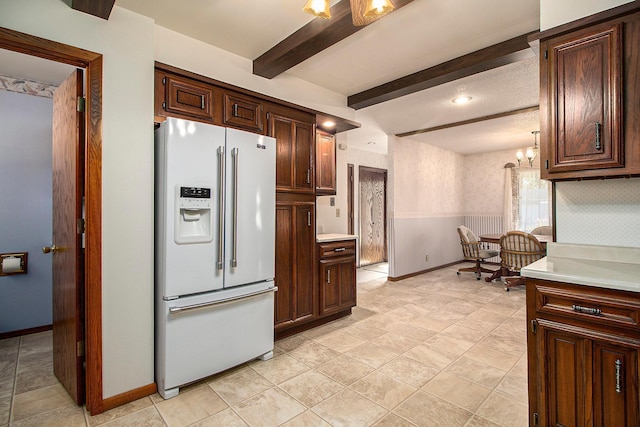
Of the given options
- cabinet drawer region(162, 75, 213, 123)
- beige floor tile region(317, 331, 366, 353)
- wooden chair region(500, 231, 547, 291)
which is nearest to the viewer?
cabinet drawer region(162, 75, 213, 123)

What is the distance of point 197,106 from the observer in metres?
2.37

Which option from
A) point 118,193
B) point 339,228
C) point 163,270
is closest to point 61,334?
point 163,270

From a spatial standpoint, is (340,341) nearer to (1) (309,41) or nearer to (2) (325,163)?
(2) (325,163)

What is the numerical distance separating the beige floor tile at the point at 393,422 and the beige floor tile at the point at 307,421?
1.00ft

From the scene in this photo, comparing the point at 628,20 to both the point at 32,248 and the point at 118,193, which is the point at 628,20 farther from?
the point at 32,248

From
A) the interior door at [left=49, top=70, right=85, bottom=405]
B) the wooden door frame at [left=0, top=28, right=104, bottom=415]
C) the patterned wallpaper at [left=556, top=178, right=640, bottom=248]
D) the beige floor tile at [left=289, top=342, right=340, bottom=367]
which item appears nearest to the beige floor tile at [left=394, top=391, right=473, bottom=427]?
the beige floor tile at [left=289, top=342, right=340, bottom=367]

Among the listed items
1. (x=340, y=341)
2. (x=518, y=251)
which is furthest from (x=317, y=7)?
(x=518, y=251)

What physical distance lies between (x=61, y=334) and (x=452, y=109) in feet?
15.0

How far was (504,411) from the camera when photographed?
6.18 feet

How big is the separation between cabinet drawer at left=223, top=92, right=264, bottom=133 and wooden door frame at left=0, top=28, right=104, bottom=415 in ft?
2.82

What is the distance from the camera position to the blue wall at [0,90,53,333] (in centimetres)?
297

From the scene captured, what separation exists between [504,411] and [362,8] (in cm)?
241

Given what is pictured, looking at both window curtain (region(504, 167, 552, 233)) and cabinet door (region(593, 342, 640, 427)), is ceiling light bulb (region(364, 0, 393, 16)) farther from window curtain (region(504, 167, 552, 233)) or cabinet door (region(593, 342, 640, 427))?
window curtain (region(504, 167, 552, 233))

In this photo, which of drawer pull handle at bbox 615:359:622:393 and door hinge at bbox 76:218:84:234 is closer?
drawer pull handle at bbox 615:359:622:393
